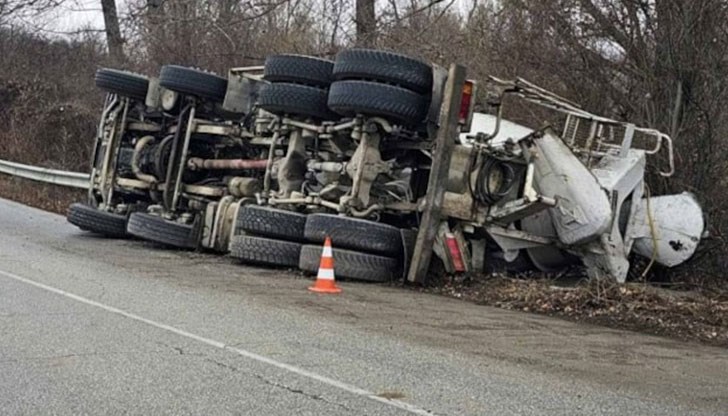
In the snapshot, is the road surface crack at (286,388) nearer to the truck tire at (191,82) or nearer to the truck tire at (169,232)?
the truck tire at (169,232)

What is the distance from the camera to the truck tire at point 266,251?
1010 centimetres

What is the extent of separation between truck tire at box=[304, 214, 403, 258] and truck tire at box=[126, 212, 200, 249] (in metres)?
2.57

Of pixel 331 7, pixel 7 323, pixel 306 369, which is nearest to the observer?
pixel 306 369

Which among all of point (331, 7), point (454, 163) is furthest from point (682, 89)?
point (331, 7)

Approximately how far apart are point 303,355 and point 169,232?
6.05 meters

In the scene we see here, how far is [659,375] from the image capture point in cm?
596

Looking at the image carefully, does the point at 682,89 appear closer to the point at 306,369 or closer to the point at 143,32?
the point at 306,369

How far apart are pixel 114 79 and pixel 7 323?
682 centimetres

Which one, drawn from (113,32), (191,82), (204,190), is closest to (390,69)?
(191,82)

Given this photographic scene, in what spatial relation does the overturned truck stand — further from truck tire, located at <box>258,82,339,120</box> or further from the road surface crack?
the road surface crack

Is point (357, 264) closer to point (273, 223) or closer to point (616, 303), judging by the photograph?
point (273, 223)

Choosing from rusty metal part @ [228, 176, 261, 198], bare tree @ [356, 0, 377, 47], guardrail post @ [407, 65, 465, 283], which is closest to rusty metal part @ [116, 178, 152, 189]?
rusty metal part @ [228, 176, 261, 198]

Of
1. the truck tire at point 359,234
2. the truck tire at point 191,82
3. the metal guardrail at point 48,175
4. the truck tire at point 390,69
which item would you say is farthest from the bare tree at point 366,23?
the truck tire at point 359,234

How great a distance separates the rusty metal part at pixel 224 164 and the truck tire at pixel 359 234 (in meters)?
2.05
